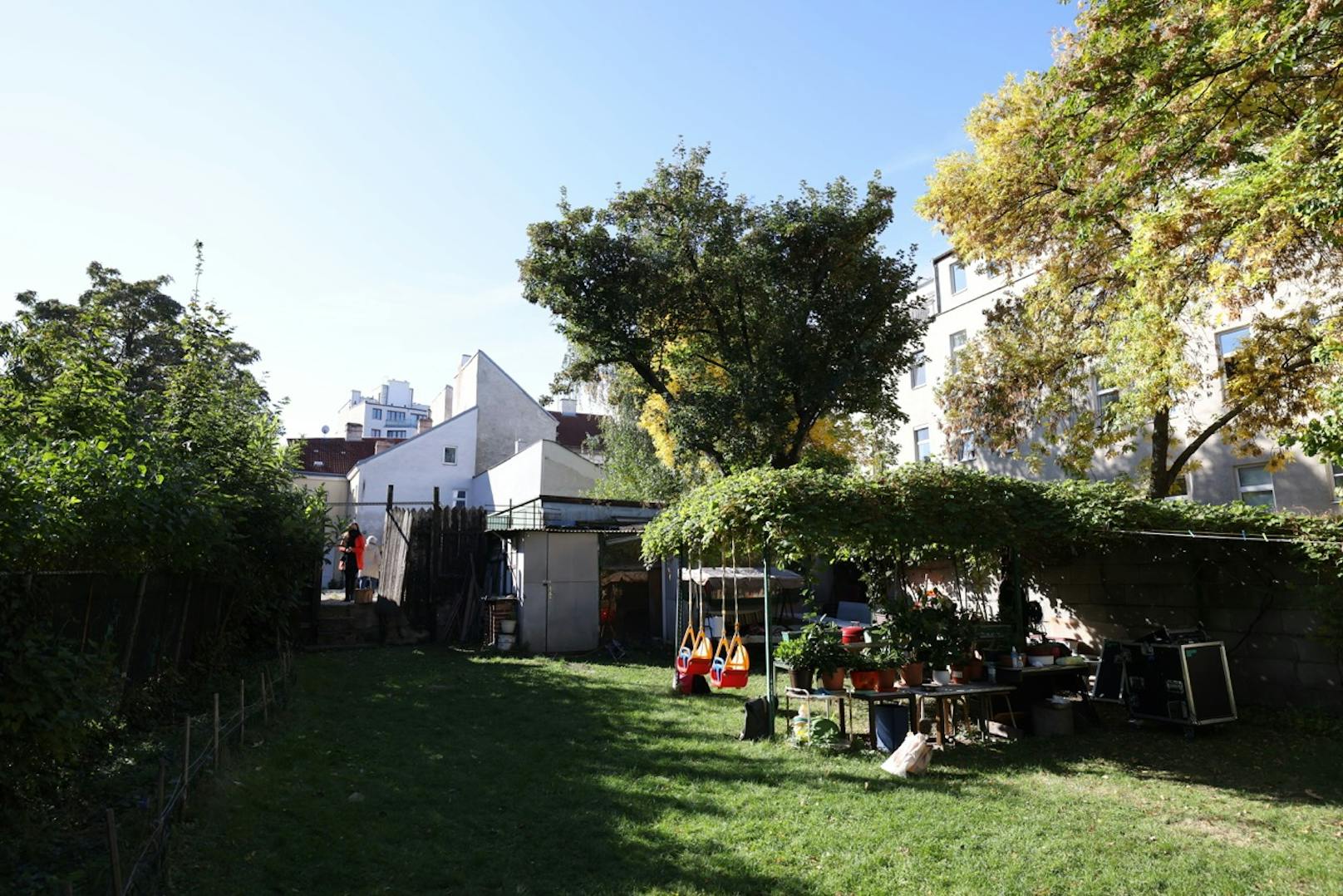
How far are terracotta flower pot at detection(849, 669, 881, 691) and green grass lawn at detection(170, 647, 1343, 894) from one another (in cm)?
96

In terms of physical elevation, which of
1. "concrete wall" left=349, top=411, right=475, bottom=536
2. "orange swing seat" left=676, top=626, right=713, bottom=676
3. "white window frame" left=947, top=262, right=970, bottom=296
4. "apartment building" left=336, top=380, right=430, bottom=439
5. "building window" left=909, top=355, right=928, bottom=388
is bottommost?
"orange swing seat" left=676, top=626, right=713, bottom=676

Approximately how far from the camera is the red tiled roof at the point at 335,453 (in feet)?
127

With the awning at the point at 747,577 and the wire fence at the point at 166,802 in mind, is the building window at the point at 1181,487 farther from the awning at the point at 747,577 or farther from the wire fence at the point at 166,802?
the wire fence at the point at 166,802

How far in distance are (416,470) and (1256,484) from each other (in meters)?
26.6

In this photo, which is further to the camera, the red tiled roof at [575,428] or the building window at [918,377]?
the red tiled roof at [575,428]

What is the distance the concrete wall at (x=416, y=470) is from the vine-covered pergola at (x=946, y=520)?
21.6 m

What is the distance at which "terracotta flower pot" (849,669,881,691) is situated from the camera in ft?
28.0

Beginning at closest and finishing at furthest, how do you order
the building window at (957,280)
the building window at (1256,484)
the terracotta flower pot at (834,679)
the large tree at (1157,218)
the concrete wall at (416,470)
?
the large tree at (1157,218)
the terracotta flower pot at (834,679)
the building window at (1256,484)
the building window at (957,280)
the concrete wall at (416,470)

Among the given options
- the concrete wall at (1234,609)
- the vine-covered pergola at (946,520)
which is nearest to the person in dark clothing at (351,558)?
the vine-covered pergola at (946,520)

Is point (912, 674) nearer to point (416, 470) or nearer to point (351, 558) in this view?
point (351, 558)

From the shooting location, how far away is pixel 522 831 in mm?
5742

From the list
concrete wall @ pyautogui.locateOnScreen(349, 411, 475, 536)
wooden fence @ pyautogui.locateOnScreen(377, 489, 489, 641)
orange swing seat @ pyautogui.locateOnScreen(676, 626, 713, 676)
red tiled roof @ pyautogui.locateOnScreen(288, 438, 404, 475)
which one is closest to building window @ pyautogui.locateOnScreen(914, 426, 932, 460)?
wooden fence @ pyautogui.locateOnScreen(377, 489, 489, 641)

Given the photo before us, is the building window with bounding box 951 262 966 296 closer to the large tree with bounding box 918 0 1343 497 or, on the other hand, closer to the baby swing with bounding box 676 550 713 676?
the large tree with bounding box 918 0 1343 497

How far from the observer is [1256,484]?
17.1 m
